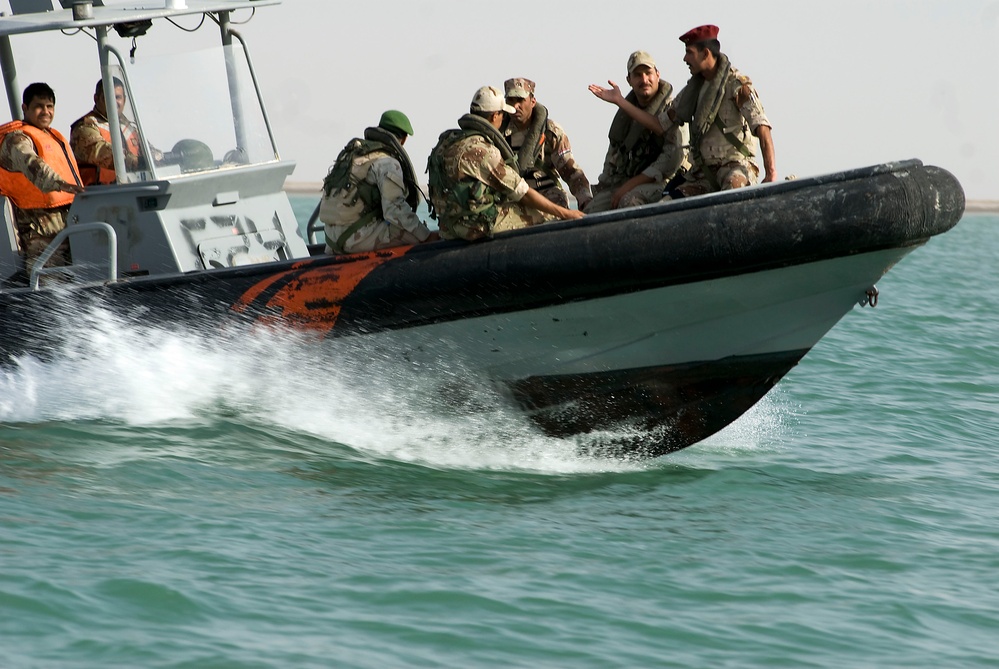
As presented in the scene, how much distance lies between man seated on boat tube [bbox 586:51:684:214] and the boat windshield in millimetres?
1946

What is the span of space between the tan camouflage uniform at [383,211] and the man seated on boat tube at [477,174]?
0.74 feet

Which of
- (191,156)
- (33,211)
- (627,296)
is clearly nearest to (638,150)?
(627,296)

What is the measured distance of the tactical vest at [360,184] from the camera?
238 inches

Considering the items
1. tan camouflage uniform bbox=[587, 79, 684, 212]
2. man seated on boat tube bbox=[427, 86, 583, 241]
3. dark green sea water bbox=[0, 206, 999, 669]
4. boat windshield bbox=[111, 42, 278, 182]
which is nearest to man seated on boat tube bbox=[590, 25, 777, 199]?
tan camouflage uniform bbox=[587, 79, 684, 212]

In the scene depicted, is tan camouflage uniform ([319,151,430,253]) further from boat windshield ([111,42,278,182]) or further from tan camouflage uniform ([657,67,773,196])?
tan camouflage uniform ([657,67,773,196])

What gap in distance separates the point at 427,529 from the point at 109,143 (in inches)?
125

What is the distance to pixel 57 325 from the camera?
637cm

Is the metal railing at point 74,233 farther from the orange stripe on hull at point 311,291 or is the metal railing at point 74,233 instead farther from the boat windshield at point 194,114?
the orange stripe on hull at point 311,291

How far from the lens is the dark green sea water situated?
13.2 ft

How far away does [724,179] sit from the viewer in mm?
6164

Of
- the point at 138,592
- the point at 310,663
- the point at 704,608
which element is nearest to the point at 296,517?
the point at 138,592

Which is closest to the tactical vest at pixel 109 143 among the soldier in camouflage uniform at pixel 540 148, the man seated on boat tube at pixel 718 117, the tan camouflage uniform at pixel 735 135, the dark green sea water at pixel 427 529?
the dark green sea water at pixel 427 529

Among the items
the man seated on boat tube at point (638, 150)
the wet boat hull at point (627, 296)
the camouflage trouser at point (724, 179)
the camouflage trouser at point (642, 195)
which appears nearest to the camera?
the wet boat hull at point (627, 296)

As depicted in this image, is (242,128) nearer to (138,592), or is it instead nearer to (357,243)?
(357,243)
